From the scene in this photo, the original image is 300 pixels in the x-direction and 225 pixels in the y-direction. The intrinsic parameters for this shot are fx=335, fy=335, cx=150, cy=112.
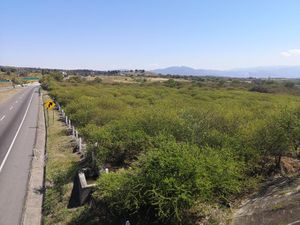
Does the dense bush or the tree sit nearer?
the dense bush

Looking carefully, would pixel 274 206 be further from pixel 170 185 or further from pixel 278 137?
pixel 278 137

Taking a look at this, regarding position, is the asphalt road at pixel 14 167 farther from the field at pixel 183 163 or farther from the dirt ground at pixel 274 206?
the dirt ground at pixel 274 206

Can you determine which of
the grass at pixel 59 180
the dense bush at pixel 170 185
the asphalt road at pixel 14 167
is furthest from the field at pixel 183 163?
the asphalt road at pixel 14 167

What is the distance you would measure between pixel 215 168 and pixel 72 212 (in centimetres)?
509

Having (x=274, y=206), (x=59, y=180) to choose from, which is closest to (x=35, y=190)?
(x=59, y=180)

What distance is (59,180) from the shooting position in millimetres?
→ 14070

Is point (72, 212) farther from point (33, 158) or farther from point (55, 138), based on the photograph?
point (55, 138)

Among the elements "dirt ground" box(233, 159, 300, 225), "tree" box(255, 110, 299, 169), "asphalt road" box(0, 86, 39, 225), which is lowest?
"asphalt road" box(0, 86, 39, 225)

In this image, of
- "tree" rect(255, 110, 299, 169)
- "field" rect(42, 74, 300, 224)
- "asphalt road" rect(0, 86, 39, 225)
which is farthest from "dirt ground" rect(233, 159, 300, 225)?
"asphalt road" rect(0, 86, 39, 225)

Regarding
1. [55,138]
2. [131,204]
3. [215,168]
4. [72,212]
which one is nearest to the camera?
[131,204]

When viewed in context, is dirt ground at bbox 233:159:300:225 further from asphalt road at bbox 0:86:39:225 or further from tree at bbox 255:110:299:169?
asphalt road at bbox 0:86:39:225

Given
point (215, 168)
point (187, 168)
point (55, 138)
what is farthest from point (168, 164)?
point (55, 138)

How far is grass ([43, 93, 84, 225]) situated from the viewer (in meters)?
10.9

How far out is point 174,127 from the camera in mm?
14000
